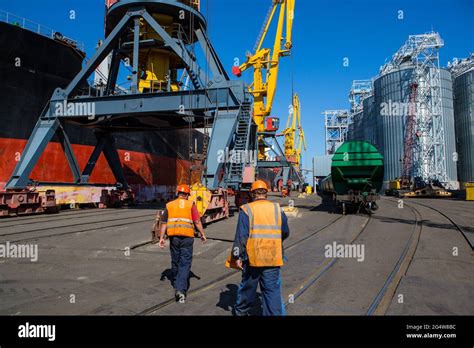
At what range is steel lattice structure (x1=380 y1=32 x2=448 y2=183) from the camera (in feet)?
145

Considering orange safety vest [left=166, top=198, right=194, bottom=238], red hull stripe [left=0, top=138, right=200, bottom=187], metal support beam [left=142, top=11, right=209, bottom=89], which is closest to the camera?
orange safety vest [left=166, top=198, right=194, bottom=238]

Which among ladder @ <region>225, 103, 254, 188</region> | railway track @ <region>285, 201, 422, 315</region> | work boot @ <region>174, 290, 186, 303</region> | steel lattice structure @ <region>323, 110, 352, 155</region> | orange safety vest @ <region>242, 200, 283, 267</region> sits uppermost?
steel lattice structure @ <region>323, 110, 352, 155</region>

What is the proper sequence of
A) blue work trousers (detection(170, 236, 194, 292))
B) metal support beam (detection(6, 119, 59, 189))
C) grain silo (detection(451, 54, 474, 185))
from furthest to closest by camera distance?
grain silo (detection(451, 54, 474, 185)), metal support beam (detection(6, 119, 59, 189)), blue work trousers (detection(170, 236, 194, 292))

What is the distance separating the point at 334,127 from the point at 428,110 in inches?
1511

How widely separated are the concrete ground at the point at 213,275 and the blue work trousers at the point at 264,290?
0.61 meters

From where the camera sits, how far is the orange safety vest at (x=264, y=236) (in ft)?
11.3

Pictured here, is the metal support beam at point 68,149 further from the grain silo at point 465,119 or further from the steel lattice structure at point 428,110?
the grain silo at point 465,119

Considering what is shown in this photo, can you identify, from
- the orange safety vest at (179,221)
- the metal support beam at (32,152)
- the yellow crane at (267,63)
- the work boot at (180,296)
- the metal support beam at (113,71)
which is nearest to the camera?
the work boot at (180,296)

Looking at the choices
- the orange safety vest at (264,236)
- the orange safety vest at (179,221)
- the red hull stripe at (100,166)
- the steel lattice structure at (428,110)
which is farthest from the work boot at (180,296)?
the steel lattice structure at (428,110)

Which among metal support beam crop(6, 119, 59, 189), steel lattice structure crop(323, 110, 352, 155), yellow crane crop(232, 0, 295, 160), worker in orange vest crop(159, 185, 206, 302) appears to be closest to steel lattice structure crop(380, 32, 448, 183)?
yellow crane crop(232, 0, 295, 160)

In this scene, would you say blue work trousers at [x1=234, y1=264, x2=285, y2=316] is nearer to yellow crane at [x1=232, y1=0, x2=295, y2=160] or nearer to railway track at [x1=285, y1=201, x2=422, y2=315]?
railway track at [x1=285, y1=201, x2=422, y2=315]

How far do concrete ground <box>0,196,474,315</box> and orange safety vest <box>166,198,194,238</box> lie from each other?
0.96 meters
